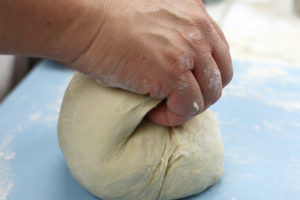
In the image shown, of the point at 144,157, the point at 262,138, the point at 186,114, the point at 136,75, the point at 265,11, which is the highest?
the point at 136,75

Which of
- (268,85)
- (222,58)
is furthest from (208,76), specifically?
(268,85)

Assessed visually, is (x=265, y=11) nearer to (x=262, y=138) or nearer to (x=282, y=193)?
(x=262, y=138)

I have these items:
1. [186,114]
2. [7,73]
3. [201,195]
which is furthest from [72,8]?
[7,73]

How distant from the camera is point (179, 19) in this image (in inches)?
33.7

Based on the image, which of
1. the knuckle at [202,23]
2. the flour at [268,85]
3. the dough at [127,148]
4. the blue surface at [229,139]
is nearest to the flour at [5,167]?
the blue surface at [229,139]

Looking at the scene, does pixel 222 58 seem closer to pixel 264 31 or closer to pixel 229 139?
pixel 229 139

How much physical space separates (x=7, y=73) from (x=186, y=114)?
117 centimetres

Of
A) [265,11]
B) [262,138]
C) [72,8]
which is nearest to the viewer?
[72,8]

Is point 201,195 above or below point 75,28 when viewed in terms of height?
below

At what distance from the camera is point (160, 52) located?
2.67 feet

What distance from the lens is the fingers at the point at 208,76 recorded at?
2.90 feet

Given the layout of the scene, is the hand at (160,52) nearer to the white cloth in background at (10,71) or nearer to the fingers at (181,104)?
the fingers at (181,104)

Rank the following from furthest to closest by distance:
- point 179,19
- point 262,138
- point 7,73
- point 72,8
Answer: point 7,73 < point 262,138 < point 179,19 < point 72,8

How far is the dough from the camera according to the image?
93cm
